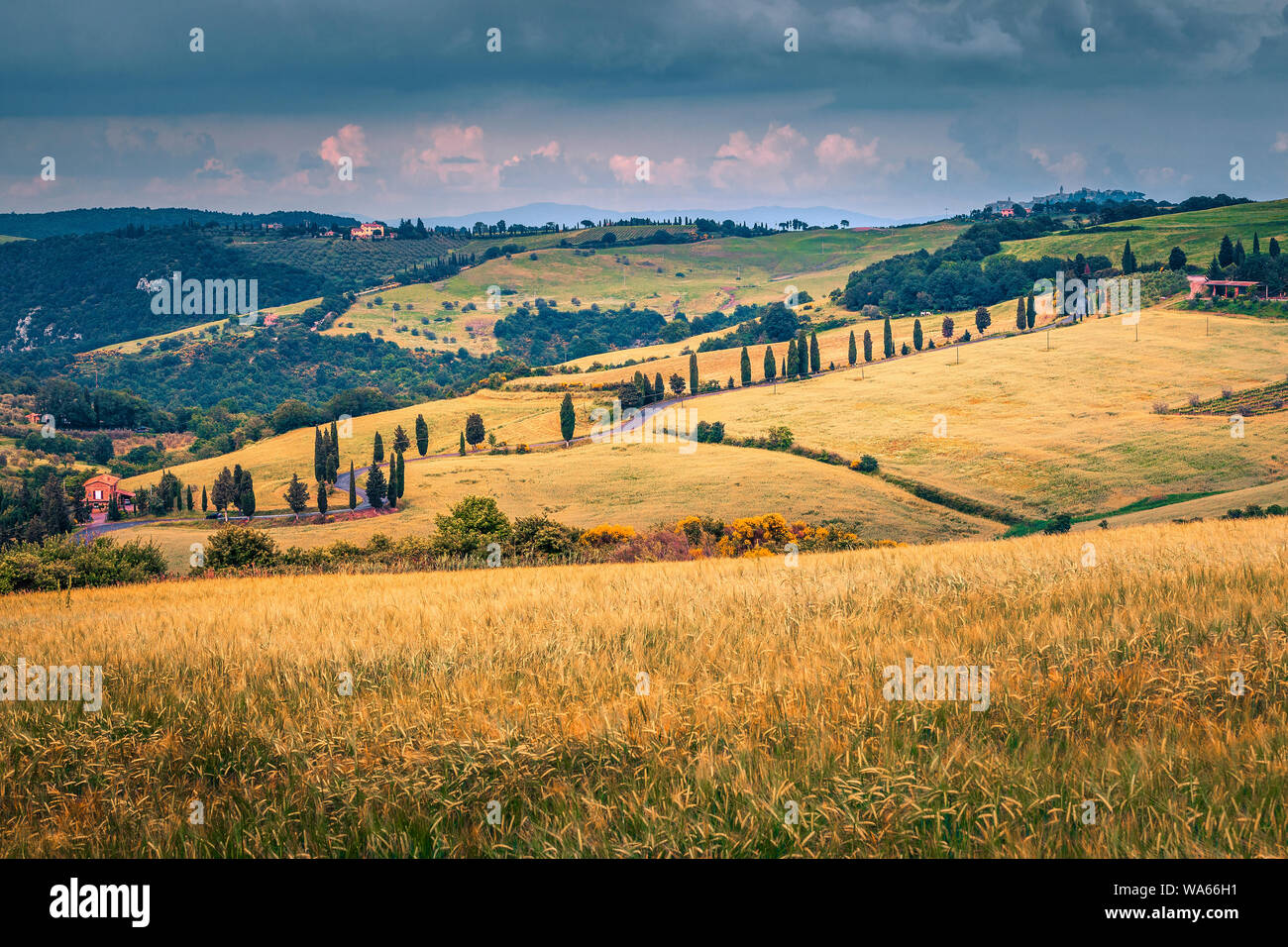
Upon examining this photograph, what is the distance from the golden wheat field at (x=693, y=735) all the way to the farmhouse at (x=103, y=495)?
124172 mm

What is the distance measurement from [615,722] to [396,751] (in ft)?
4.95

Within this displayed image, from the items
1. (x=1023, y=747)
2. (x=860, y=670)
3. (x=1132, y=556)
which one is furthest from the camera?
(x=1132, y=556)

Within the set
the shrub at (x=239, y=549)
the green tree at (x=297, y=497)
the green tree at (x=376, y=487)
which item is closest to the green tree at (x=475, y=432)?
the green tree at (x=297, y=497)

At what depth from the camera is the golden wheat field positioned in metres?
4.84

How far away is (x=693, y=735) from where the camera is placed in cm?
590

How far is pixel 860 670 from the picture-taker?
7.21m

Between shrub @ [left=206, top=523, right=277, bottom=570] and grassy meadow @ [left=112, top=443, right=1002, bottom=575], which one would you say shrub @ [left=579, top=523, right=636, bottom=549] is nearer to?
shrub @ [left=206, top=523, right=277, bottom=570]

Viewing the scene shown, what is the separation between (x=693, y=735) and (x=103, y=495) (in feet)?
442

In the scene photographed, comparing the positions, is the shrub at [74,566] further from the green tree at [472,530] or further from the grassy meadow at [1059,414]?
the grassy meadow at [1059,414]

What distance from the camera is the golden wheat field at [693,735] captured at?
4836 millimetres

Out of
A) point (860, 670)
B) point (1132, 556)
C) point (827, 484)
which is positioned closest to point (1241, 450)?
point (827, 484)

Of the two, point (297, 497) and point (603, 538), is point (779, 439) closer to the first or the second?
point (297, 497)
